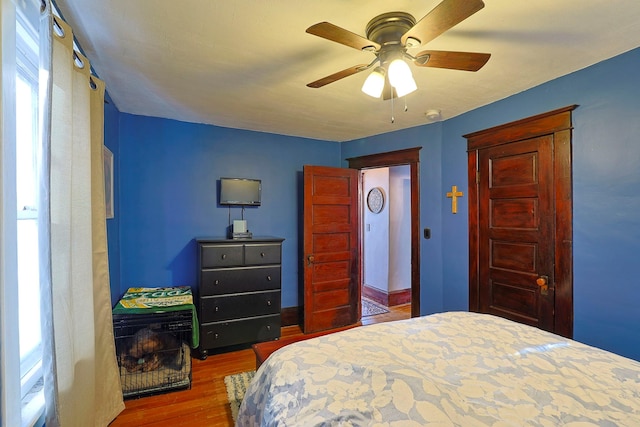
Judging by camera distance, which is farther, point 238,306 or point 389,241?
point 389,241

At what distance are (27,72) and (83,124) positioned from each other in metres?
0.27

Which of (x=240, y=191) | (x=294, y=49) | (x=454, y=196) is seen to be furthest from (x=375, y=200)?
(x=294, y=49)

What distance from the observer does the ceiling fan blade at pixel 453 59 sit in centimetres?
142

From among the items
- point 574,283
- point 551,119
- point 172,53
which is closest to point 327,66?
point 172,53

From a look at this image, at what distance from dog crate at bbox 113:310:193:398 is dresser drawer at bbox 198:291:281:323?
353 mm

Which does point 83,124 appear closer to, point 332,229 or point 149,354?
point 149,354

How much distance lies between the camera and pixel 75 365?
4.55 ft

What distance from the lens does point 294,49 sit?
1774 millimetres

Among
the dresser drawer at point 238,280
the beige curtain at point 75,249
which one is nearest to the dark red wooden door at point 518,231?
the dresser drawer at point 238,280

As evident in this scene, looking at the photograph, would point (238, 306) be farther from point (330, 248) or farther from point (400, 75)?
point (400, 75)

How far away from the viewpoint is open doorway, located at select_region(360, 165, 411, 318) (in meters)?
4.58

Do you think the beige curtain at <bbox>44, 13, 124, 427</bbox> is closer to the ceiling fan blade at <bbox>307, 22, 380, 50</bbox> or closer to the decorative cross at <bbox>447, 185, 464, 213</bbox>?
the ceiling fan blade at <bbox>307, 22, 380, 50</bbox>

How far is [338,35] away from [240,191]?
7.76 ft

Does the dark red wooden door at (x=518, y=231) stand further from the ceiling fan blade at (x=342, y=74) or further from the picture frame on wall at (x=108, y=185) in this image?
the picture frame on wall at (x=108, y=185)
